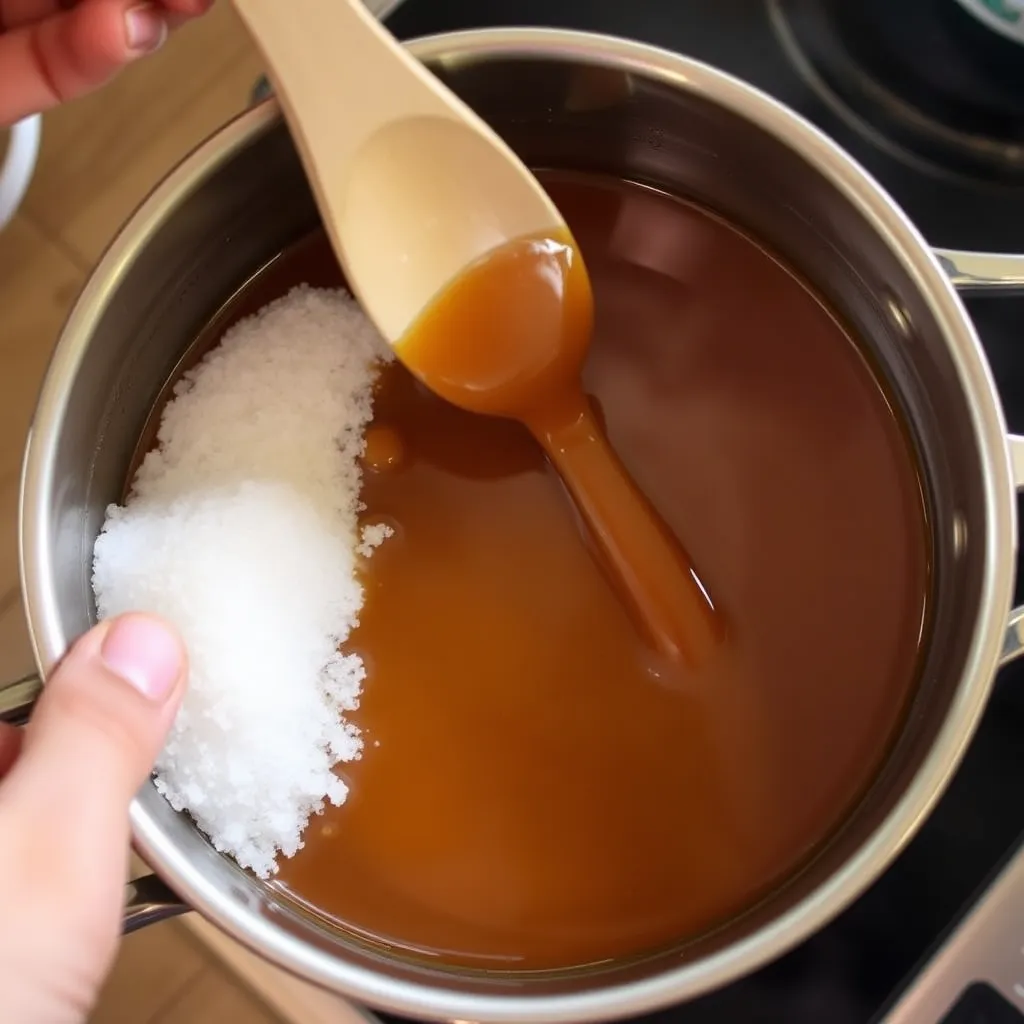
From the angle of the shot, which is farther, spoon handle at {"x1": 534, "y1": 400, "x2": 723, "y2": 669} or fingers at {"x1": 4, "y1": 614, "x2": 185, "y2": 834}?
spoon handle at {"x1": 534, "y1": 400, "x2": 723, "y2": 669}

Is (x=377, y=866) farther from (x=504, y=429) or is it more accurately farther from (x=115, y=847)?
(x=504, y=429)

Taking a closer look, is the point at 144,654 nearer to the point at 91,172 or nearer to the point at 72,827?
the point at 72,827

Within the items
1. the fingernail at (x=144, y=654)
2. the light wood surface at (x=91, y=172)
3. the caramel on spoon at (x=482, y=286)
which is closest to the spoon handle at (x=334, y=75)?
the caramel on spoon at (x=482, y=286)

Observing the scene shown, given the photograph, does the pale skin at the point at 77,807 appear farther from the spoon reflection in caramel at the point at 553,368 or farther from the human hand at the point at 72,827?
the spoon reflection in caramel at the point at 553,368

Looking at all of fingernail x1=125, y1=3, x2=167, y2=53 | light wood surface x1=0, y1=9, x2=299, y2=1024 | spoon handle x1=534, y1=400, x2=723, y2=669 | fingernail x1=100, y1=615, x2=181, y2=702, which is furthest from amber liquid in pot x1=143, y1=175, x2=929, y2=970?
light wood surface x1=0, y1=9, x2=299, y2=1024

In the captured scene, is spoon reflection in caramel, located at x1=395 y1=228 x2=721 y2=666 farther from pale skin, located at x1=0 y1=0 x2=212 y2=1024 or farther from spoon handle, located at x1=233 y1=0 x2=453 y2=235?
pale skin, located at x1=0 y1=0 x2=212 y2=1024

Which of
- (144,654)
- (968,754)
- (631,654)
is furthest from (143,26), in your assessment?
(968,754)
